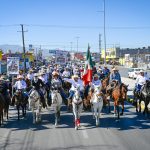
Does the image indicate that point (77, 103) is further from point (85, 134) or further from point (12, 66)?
point (12, 66)

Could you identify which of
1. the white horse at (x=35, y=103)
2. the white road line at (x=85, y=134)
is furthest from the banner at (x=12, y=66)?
the white road line at (x=85, y=134)

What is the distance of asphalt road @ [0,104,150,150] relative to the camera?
12.9m

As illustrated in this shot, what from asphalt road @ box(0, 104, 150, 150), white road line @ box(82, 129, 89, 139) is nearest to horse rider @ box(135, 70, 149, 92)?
asphalt road @ box(0, 104, 150, 150)

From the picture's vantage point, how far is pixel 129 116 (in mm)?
19000

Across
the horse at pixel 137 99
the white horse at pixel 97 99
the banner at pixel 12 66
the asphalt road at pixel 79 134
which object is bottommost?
the asphalt road at pixel 79 134

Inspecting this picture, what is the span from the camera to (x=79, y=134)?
48.5ft

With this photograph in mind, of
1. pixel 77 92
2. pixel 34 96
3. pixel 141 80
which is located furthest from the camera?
pixel 141 80

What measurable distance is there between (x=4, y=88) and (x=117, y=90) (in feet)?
18.7

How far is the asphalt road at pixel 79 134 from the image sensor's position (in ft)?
42.4

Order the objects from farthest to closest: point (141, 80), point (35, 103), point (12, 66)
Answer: point (12, 66) < point (141, 80) < point (35, 103)

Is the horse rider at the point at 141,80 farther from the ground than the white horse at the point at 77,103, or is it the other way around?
the horse rider at the point at 141,80

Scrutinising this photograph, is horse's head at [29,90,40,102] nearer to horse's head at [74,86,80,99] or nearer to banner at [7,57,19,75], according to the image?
horse's head at [74,86,80,99]

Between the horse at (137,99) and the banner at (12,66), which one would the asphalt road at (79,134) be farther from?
the banner at (12,66)

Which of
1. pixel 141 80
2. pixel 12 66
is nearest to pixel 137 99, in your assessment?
pixel 141 80
